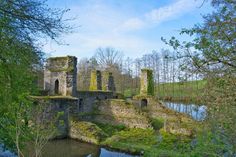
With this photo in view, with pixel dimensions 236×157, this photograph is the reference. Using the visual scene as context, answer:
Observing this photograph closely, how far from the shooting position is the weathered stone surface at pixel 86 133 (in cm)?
1766

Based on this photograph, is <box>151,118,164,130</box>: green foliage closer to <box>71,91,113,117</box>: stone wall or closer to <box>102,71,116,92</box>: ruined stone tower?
<box>71,91,113,117</box>: stone wall

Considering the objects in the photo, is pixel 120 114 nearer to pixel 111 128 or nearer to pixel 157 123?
pixel 111 128

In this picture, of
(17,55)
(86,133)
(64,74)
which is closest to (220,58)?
(17,55)

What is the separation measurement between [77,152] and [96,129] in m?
3.04

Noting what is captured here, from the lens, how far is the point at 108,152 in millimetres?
15617

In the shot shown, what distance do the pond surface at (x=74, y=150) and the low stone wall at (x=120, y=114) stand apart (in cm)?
494

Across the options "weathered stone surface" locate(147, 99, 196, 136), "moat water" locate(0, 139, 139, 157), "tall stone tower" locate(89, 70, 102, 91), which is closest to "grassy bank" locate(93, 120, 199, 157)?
"moat water" locate(0, 139, 139, 157)

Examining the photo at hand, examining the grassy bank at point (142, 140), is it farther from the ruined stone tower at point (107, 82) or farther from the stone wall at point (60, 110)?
the ruined stone tower at point (107, 82)

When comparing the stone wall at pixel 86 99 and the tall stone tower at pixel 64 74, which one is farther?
the stone wall at pixel 86 99

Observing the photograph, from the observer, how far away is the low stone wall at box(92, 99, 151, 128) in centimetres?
2098

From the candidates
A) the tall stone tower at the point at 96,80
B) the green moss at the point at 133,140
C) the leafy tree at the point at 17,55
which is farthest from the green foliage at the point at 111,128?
the leafy tree at the point at 17,55

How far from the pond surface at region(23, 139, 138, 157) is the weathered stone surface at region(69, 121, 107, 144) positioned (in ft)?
1.48

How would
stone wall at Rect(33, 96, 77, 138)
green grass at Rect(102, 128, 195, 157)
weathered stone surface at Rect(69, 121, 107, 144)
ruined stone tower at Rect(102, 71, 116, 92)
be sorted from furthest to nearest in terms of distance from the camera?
ruined stone tower at Rect(102, 71, 116, 92) → stone wall at Rect(33, 96, 77, 138) → weathered stone surface at Rect(69, 121, 107, 144) → green grass at Rect(102, 128, 195, 157)

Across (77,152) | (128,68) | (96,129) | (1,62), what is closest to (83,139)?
(96,129)
